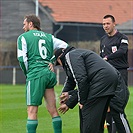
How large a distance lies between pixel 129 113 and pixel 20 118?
3042 millimetres

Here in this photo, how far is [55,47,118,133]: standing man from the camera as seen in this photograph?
7527 mm

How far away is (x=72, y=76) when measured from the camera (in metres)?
7.78

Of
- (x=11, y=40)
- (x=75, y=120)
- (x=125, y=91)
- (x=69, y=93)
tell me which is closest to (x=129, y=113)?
(x=75, y=120)

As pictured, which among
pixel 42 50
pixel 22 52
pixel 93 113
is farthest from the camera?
pixel 42 50

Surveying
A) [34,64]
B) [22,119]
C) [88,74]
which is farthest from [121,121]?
[22,119]

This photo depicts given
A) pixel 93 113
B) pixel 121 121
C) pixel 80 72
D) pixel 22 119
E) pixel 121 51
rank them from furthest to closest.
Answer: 1. pixel 22 119
2. pixel 121 51
3. pixel 121 121
4. pixel 93 113
5. pixel 80 72

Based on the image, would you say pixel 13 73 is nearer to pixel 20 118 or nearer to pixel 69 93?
pixel 20 118

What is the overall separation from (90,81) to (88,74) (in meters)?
0.12

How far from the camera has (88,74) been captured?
7.62 m

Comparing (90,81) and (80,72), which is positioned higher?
(80,72)

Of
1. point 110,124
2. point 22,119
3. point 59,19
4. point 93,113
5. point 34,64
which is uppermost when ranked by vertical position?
point 59,19

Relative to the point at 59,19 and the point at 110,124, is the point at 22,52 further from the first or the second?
the point at 59,19

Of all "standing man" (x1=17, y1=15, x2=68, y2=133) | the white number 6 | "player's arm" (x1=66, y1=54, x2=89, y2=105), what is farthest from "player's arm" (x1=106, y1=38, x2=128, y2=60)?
"player's arm" (x1=66, y1=54, x2=89, y2=105)

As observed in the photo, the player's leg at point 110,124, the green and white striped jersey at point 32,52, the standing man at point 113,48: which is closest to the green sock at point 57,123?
the green and white striped jersey at point 32,52
